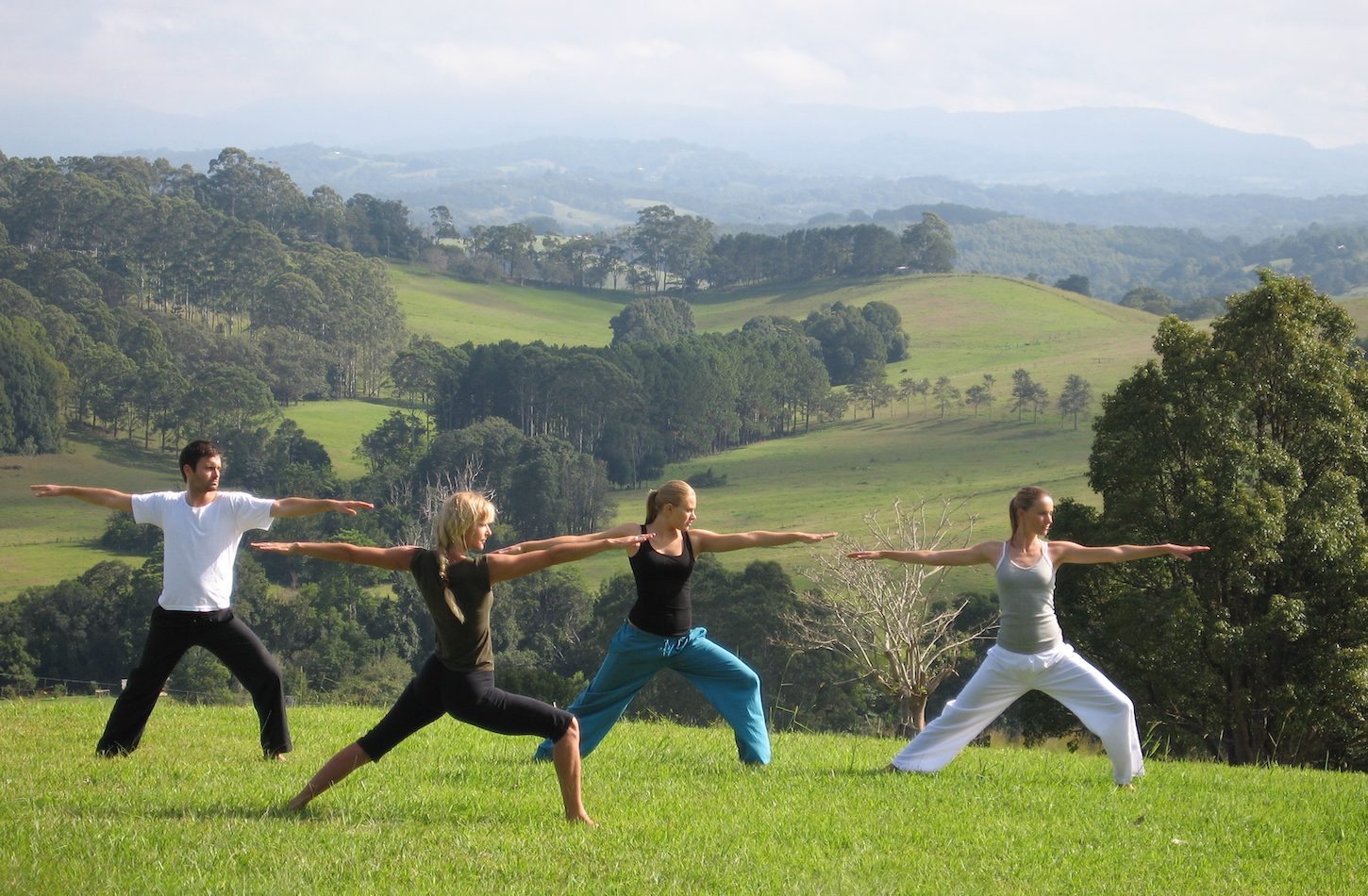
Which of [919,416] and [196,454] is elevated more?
[196,454]

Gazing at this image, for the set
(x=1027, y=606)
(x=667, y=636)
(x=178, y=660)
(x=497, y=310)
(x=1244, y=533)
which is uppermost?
(x=1027, y=606)

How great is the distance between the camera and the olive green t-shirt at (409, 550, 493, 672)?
6.41m

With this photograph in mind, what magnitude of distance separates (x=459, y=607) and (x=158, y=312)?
114 m

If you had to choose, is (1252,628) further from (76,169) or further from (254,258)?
(76,169)

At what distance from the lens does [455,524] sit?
6.33 m

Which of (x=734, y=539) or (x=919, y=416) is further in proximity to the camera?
(x=919, y=416)

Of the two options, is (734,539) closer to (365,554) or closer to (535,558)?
(535,558)

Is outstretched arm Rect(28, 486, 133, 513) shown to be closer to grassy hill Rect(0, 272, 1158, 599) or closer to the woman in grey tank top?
the woman in grey tank top

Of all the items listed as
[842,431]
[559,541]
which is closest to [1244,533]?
[559,541]

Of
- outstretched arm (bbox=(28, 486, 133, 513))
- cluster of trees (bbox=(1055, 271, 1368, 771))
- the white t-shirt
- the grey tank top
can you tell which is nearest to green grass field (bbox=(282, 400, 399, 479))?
cluster of trees (bbox=(1055, 271, 1368, 771))

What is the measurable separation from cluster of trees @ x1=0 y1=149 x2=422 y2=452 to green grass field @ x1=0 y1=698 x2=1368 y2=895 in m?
85.0

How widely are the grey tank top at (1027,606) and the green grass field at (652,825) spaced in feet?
2.86

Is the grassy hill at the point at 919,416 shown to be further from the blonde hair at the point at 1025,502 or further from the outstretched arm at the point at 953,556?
the blonde hair at the point at 1025,502

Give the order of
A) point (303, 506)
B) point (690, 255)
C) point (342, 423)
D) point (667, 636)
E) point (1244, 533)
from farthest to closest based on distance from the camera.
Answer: point (690, 255), point (342, 423), point (1244, 533), point (667, 636), point (303, 506)
